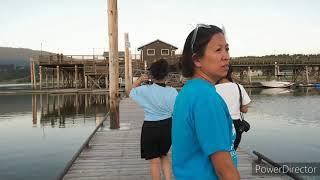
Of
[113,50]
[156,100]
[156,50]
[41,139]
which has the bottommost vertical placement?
[41,139]

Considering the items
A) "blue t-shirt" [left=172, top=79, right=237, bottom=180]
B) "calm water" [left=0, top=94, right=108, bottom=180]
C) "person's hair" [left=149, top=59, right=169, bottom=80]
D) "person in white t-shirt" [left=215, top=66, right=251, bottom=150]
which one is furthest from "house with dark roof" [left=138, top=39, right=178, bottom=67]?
"blue t-shirt" [left=172, top=79, right=237, bottom=180]

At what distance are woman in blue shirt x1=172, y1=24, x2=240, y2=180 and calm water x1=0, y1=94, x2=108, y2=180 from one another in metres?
8.62

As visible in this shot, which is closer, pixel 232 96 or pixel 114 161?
pixel 232 96

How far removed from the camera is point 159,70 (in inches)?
190

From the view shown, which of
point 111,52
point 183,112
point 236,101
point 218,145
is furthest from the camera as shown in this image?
point 111,52

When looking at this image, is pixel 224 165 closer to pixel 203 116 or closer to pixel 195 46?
pixel 203 116

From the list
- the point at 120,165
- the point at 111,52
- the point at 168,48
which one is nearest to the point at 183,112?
the point at 120,165

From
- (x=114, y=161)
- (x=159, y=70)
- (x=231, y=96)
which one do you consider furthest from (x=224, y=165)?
(x=114, y=161)

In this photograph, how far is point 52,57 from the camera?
48844 millimetres

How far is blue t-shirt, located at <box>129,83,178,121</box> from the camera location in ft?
16.1

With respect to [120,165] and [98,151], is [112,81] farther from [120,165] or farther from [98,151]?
[120,165]

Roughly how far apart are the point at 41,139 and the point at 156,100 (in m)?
12.6

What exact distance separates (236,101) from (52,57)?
4722cm

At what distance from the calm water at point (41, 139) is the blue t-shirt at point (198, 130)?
8594mm
